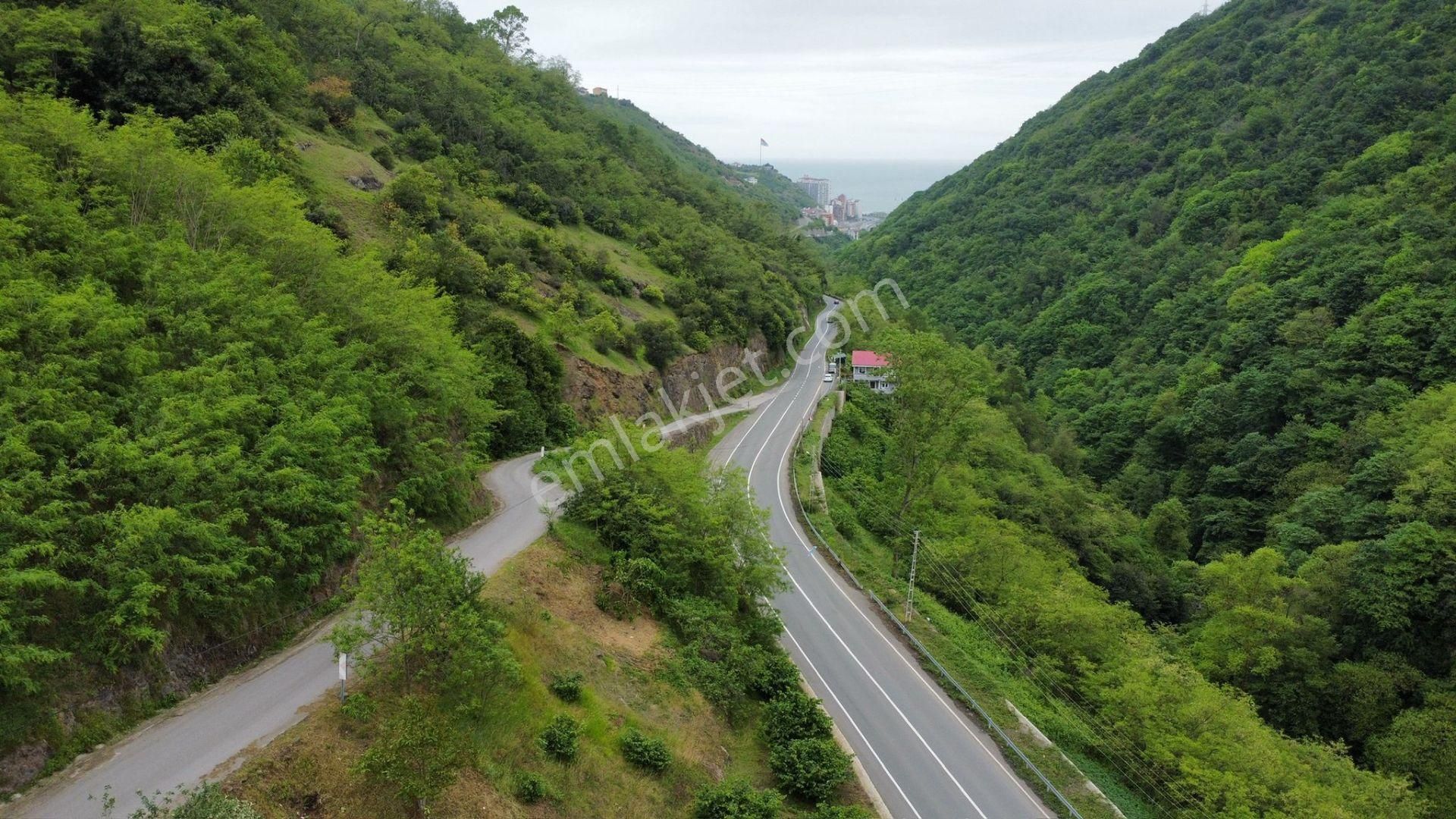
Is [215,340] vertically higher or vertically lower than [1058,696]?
higher

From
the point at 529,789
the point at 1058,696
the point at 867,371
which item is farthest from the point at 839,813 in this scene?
the point at 867,371

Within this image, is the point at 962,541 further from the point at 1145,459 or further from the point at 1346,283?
the point at 1346,283

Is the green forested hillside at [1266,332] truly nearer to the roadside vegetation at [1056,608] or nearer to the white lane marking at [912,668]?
the roadside vegetation at [1056,608]

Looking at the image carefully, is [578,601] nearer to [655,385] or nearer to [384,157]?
[655,385]

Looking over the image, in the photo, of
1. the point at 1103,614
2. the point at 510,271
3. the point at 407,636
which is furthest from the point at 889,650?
the point at 510,271

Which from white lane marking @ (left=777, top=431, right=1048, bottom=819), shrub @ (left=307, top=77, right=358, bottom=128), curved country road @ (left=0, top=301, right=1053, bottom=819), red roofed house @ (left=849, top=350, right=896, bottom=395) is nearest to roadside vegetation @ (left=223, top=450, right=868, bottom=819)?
curved country road @ (left=0, top=301, right=1053, bottom=819)

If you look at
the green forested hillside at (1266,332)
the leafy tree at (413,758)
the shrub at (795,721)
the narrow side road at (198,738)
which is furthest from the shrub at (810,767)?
the green forested hillside at (1266,332)
